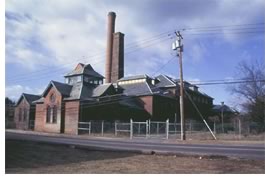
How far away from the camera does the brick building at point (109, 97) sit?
50062mm

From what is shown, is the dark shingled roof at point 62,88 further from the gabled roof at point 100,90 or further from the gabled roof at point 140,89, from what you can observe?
the gabled roof at point 140,89

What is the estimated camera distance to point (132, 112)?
56.2 m

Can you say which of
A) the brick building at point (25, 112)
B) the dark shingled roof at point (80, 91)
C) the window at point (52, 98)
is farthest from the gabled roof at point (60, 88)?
the brick building at point (25, 112)

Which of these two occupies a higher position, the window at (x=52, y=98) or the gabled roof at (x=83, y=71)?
the gabled roof at (x=83, y=71)

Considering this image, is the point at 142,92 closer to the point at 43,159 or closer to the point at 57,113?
the point at 57,113

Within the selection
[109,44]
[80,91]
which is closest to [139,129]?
[80,91]

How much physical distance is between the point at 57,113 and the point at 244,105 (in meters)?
27.6

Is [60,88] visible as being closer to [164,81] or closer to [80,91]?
[80,91]

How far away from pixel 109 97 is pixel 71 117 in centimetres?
632

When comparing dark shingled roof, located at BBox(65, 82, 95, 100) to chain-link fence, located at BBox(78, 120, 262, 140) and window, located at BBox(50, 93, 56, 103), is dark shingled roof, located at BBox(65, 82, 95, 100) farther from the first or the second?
chain-link fence, located at BBox(78, 120, 262, 140)

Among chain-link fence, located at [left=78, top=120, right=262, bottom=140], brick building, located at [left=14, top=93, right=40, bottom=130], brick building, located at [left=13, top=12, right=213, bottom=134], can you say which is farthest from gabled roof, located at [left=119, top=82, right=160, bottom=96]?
brick building, located at [left=14, top=93, right=40, bottom=130]

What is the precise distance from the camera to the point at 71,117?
162 feet
